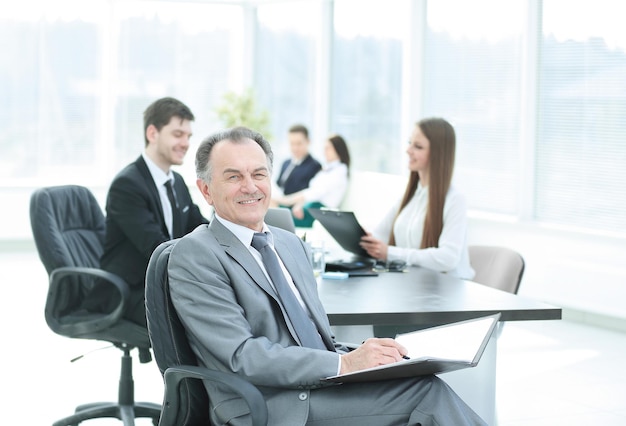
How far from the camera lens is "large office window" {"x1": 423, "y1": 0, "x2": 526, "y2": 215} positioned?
318 inches

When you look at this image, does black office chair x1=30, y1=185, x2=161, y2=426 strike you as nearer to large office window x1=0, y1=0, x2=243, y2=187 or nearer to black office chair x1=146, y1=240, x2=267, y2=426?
black office chair x1=146, y1=240, x2=267, y2=426

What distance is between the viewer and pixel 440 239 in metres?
4.65

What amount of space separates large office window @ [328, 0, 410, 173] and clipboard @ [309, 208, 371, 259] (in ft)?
16.9

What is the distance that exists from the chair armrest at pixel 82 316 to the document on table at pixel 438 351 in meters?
1.56

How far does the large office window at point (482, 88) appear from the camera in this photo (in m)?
8.09

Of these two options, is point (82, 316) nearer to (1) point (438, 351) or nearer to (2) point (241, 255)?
(2) point (241, 255)

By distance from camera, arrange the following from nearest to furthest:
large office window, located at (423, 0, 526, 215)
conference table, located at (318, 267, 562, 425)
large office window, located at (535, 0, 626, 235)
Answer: conference table, located at (318, 267, 562, 425), large office window, located at (535, 0, 626, 235), large office window, located at (423, 0, 526, 215)

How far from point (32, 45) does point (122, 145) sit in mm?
1585

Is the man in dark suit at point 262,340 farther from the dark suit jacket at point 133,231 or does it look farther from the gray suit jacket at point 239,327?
the dark suit jacket at point 133,231

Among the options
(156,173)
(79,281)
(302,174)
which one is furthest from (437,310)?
(302,174)

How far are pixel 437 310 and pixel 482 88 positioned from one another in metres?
5.42

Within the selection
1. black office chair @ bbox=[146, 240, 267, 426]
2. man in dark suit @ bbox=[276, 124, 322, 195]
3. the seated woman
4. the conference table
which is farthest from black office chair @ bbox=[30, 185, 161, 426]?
man in dark suit @ bbox=[276, 124, 322, 195]

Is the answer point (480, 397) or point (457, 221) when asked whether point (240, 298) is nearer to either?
point (480, 397)

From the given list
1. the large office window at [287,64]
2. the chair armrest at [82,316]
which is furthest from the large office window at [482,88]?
the chair armrest at [82,316]
